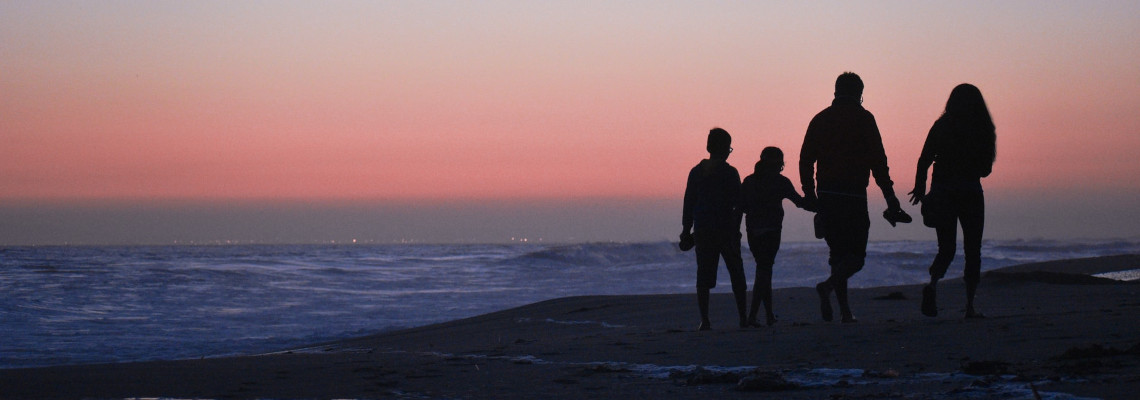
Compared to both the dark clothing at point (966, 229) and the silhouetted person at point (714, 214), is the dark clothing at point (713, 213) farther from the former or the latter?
the dark clothing at point (966, 229)

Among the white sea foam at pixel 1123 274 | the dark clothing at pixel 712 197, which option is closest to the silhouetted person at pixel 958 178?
the dark clothing at pixel 712 197

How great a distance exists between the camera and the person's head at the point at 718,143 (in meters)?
6.98

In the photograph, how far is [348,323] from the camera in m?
12.6

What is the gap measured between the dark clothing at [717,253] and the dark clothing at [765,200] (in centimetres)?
21

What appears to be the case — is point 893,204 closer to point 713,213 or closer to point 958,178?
point 958,178

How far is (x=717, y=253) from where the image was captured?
22.8 feet

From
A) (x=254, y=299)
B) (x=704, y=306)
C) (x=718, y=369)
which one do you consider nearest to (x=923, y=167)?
(x=704, y=306)

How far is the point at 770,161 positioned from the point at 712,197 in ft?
2.21

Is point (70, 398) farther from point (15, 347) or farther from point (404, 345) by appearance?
point (15, 347)

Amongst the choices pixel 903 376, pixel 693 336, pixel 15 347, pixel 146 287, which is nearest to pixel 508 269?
pixel 146 287

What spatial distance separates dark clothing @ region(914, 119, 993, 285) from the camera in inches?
235

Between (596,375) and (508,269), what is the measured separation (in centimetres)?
2650

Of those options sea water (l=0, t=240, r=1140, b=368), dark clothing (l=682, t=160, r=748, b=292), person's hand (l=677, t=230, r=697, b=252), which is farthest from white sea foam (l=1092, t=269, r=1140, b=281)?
person's hand (l=677, t=230, r=697, b=252)

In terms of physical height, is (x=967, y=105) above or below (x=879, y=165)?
above
